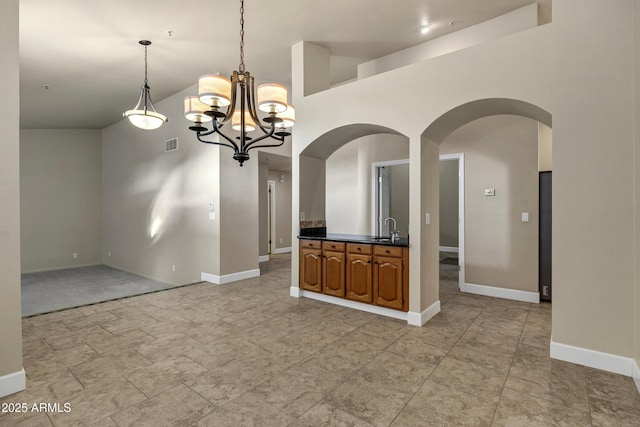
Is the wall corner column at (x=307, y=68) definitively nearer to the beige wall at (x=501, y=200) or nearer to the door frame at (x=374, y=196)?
the door frame at (x=374, y=196)

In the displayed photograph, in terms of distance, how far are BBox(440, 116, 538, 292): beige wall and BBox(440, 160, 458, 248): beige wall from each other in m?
4.80

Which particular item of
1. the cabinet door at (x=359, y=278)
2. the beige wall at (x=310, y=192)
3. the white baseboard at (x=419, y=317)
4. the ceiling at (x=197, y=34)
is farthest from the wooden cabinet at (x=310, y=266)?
the ceiling at (x=197, y=34)

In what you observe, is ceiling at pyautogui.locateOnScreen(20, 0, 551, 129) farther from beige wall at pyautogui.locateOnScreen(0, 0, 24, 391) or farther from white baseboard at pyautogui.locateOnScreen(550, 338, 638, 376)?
white baseboard at pyautogui.locateOnScreen(550, 338, 638, 376)

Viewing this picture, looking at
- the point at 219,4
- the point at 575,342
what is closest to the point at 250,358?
the point at 575,342

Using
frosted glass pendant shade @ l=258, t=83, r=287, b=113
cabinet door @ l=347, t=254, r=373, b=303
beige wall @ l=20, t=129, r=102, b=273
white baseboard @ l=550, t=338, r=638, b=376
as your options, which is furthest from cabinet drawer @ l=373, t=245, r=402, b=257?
beige wall @ l=20, t=129, r=102, b=273

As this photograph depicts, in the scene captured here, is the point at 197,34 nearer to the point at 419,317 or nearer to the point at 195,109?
the point at 195,109

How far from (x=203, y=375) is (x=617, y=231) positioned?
3.43 m

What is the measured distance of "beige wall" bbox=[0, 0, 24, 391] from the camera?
2.26 meters

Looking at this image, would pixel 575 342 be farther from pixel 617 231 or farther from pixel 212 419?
pixel 212 419

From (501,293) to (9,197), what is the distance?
5.53 meters

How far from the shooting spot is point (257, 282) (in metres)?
5.73

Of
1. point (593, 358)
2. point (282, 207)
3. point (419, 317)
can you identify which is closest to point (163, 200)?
point (282, 207)

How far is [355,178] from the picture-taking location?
6.68 meters

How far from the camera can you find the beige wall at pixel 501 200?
4453mm
